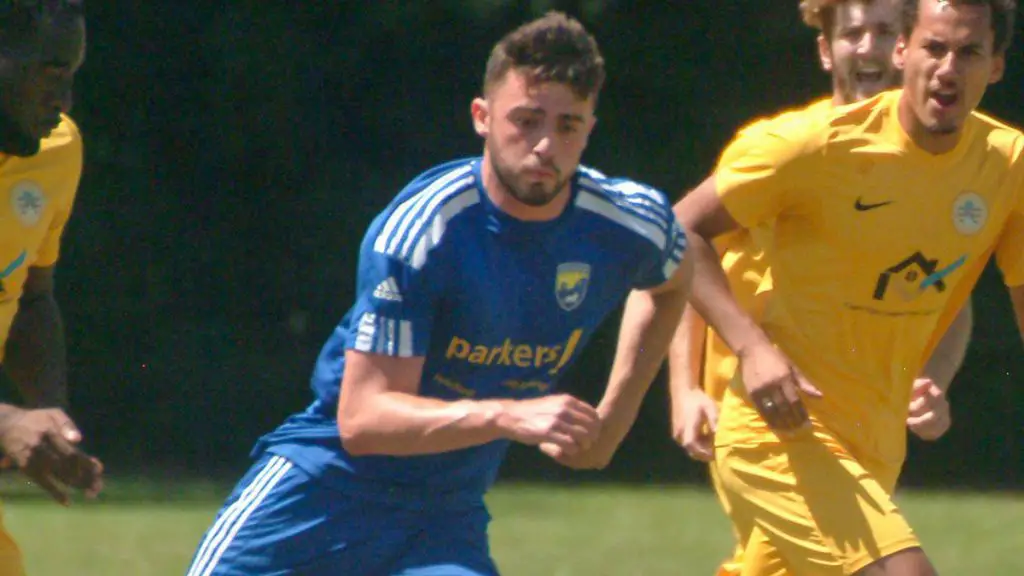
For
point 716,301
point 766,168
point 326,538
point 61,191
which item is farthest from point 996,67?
point 61,191

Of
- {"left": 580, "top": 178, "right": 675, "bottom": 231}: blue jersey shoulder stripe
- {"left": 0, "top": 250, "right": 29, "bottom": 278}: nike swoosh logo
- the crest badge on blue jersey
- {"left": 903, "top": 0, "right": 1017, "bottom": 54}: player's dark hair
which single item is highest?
{"left": 903, "top": 0, "right": 1017, "bottom": 54}: player's dark hair

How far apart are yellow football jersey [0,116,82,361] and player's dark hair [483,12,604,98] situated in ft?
3.58

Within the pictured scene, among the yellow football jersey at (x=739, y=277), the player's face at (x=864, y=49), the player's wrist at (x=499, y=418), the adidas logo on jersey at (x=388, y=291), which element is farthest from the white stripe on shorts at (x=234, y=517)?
the player's face at (x=864, y=49)

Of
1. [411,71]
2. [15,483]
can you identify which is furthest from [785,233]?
[411,71]

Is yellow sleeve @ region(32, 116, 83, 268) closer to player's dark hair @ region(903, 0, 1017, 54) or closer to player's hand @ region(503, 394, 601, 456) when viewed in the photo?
player's hand @ region(503, 394, 601, 456)

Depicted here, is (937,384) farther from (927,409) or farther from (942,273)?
(942,273)

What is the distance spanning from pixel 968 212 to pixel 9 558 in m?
2.53

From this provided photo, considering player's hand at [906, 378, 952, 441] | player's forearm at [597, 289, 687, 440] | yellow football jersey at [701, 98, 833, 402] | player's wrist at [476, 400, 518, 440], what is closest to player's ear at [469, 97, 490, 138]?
player's forearm at [597, 289, 687, 440]

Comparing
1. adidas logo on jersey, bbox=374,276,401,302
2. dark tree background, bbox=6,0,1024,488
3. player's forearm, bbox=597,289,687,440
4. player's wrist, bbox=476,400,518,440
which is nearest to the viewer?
player's wrist, bbox=476,400,518,440

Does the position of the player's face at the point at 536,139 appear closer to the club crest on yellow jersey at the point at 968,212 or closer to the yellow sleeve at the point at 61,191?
the yellow sleeve at the point at 61,191

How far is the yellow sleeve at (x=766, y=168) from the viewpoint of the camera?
16.5ft

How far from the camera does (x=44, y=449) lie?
398cm

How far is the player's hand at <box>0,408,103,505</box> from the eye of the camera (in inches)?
157

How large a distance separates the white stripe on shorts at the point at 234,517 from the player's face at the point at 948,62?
6.03ft
